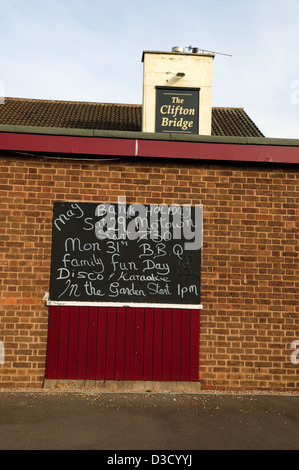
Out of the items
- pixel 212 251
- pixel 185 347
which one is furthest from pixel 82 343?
pixel 212 251

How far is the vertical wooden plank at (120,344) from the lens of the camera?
232 inches

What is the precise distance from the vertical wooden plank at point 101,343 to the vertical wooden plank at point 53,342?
605 mm

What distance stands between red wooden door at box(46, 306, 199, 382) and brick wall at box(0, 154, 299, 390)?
21 cm

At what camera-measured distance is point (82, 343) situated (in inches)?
233

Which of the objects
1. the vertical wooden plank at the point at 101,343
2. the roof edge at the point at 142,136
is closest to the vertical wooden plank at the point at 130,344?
the vertical wooden plank at the point at 101,343

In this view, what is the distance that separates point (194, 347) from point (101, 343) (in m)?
1.38

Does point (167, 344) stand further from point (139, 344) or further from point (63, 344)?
point (63, 344)

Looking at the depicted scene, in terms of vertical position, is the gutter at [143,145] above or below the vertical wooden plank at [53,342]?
above

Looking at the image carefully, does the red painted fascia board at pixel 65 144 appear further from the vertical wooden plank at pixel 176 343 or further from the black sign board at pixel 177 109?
the black sign board at pixel 177 109

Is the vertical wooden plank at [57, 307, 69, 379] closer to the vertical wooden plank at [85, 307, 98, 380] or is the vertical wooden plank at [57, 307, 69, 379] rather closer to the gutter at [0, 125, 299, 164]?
the vertical wooden plank at [85, 307, 98, 380]

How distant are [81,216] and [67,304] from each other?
132 centimetres

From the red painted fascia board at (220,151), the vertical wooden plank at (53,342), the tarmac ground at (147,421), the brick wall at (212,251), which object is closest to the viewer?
the tarmac ground at (147,421)

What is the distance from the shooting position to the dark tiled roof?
43.4 feet
